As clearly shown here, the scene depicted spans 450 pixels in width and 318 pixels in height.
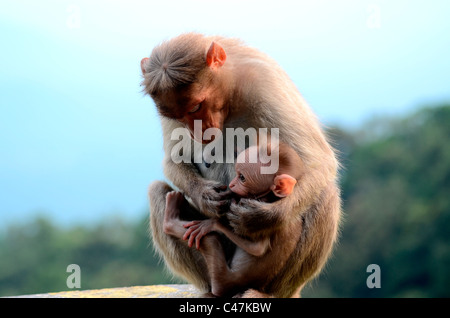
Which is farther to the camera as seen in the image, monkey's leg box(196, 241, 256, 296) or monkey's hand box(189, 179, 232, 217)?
monkey's leg box(196, 241, 256, 296)

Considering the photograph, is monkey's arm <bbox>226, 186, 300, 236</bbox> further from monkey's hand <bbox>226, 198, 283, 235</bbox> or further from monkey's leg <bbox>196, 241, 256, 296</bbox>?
monkey's leg <bbox>196, 241, 256, 296</bbox>

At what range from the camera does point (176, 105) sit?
17.0 ft

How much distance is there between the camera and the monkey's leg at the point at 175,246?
6059mm

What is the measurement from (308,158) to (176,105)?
1404 millimetres

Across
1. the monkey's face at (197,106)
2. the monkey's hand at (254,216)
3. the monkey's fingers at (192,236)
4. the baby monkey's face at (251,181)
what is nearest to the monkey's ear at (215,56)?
the monkey's face at (197,106)

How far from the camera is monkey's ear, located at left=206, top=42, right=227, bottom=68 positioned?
532 centimetres

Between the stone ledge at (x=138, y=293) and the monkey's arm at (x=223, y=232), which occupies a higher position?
the monkey's arm at (x=223, y=232)

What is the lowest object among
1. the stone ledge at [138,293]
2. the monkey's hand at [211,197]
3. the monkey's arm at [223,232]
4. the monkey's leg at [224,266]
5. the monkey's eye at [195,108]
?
the stone ledge at [138,293]

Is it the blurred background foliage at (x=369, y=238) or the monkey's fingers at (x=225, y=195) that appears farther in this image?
the blurred background foliage at (x=369, y=238)

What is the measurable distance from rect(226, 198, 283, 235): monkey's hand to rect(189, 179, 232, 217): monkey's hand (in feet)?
0.72

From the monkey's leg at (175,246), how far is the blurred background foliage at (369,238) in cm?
2675

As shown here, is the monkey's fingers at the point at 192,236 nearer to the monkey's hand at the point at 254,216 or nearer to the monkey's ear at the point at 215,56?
the monkey's hand at the point at 254,216

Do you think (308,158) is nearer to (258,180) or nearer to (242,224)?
(258,180)

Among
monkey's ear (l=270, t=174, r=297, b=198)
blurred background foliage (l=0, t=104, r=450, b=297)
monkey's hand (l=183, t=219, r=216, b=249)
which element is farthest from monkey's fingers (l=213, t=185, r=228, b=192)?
blurred background foliage (l=0, t=104, r=450, b=297)
